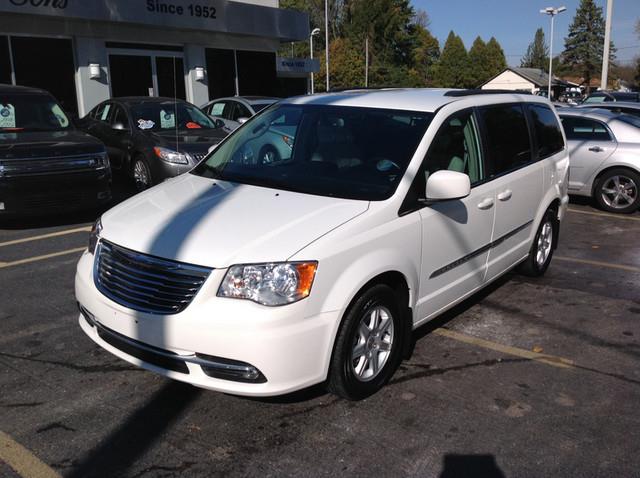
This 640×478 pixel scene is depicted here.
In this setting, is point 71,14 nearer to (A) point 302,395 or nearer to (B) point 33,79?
(B) point 33,79

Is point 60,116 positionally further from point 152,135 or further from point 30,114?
point 152,135

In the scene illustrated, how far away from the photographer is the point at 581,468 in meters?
3.10

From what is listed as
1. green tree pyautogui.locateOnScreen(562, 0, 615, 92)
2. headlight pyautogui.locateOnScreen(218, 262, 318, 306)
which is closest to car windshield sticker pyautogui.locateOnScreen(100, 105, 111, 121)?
headlight pyautogui.locateOnScreen(218, 262, 318, 306)

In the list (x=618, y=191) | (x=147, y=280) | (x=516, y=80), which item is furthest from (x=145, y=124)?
(x=516, y=80)

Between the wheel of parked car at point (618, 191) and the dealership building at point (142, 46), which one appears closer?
the wheel of parked car at point (618, 191)

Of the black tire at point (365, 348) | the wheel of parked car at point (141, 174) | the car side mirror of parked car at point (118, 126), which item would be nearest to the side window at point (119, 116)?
the car side mirror of parked car at point (118, 126)

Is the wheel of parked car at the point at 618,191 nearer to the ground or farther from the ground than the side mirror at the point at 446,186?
nearer to the ground

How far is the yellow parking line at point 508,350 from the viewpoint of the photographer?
170 inches

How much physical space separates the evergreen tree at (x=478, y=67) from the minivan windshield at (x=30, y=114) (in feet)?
290

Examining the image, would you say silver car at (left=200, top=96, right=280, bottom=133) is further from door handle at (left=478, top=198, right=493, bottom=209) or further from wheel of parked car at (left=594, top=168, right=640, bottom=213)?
door handle at (left=478, top=198, right=493, bottom=209)

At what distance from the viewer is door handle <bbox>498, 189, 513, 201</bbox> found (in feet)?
16.1

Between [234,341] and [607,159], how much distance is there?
842 cm

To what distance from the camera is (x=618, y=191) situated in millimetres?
9820

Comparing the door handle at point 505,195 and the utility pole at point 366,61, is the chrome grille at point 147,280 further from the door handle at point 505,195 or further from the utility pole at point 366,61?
the utility pole at point 366,61
